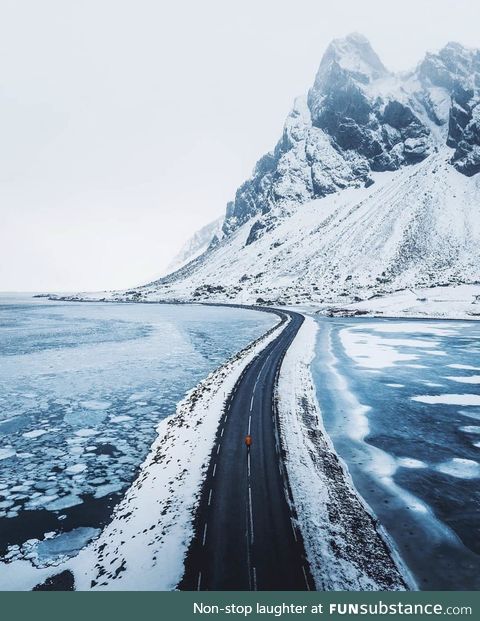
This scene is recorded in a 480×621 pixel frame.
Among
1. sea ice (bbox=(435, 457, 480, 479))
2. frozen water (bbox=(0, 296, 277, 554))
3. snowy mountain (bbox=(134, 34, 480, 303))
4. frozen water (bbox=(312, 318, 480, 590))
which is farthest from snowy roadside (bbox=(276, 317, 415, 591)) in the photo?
snowy mountain (bbox=(134, 34, 480, 303))

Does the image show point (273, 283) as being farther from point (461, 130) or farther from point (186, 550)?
point (186, 550)

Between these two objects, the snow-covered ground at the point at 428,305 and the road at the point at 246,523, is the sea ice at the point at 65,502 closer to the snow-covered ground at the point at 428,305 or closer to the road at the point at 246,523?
the road at the point at 246,523

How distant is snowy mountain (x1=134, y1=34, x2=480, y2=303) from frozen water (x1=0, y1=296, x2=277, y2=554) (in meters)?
73.1

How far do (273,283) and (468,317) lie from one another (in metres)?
77.3

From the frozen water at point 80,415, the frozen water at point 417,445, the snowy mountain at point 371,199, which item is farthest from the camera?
the snowy mountain at point 371,199

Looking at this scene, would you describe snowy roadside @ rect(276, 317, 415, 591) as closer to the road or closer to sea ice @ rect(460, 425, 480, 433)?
the road

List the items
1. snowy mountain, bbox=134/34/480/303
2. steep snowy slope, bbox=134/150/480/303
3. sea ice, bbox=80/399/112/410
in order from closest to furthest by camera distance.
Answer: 1. sea ice, bbox=80/399/112/410
2. steep snowy slope, bbox=134/150/480/303
3. snowy mountain, bbox=134/34/480/303

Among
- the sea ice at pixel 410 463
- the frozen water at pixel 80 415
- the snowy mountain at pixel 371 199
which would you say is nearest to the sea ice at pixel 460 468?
the sea ice at pixel 410 463

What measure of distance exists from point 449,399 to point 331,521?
1289 centimetres

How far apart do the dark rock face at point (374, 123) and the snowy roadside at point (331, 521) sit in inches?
6394

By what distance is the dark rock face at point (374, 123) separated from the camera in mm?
164375

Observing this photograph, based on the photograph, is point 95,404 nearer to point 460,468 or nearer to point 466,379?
point 460,468

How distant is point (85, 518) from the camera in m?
10.4

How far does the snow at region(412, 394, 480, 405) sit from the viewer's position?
62.9 feet
